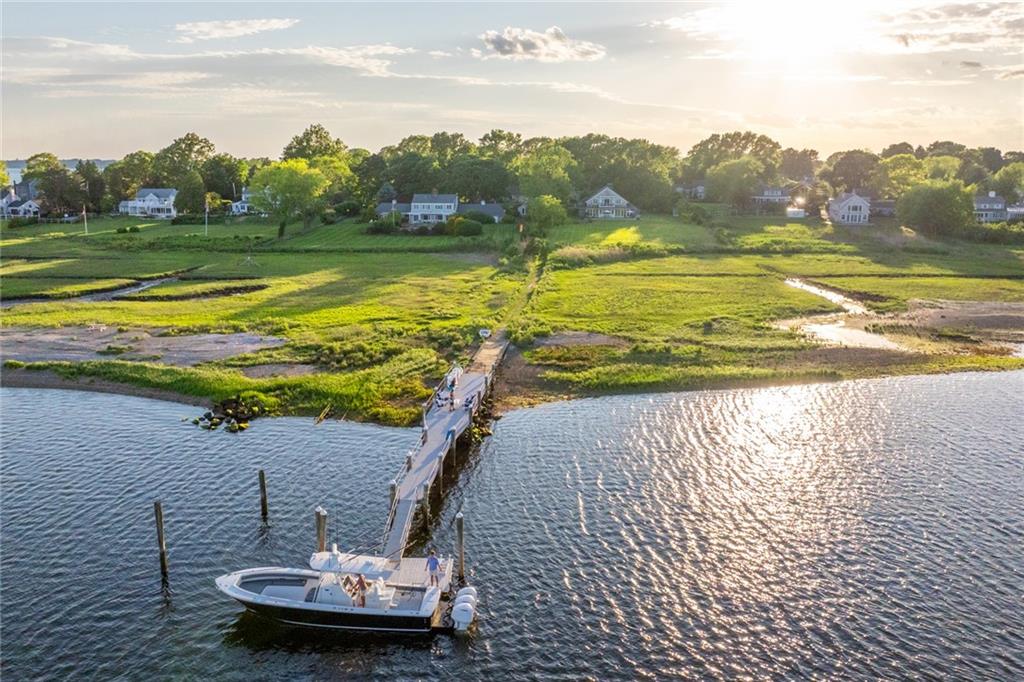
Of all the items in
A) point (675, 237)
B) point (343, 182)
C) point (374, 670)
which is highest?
point (343, 182)

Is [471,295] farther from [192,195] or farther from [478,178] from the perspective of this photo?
[192,195]

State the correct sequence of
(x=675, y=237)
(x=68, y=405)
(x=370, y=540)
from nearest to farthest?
(x=370, y=540) < (x=68, y=405) < (x=675, y=237)

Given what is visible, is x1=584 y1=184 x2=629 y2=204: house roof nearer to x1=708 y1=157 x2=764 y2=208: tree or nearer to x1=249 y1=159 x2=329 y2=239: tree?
x1=708 y1=157 x2=764 y2=208: tree

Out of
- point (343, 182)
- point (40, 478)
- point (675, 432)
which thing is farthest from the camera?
point (343, 182)

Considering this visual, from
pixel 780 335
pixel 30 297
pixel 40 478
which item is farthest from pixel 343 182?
pixel 40 478

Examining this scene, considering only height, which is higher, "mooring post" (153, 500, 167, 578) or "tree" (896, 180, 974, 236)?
"tree" (896, 180, 974, 236)

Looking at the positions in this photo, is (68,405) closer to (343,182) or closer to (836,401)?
(836,401)

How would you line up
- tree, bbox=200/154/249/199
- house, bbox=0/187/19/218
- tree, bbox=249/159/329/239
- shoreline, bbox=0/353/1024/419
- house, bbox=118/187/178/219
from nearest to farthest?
1. shoreline, bbox=0/353/1024/419
2. tree, bbox=249/159/329/239
3. house, bbox=118/187/178/219
4. house, bbox=0/187/19/218
5. tree, bbox=200/154/249/199

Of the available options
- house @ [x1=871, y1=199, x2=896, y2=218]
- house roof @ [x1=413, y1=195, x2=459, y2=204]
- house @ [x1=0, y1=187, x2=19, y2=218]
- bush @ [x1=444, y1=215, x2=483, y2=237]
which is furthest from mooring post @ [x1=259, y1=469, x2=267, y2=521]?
house @ [x1=0, y1=187, x2=19, y2=218]
